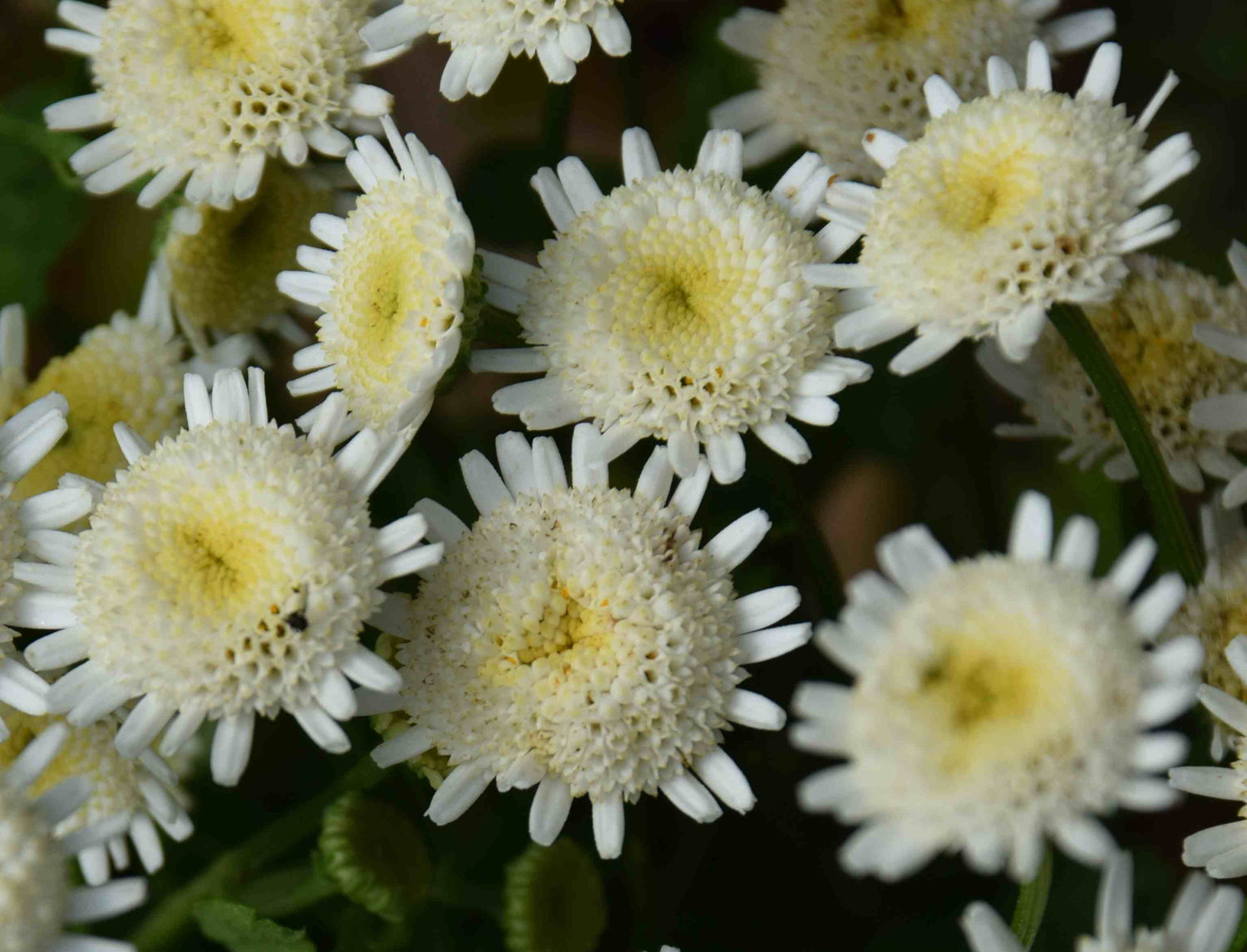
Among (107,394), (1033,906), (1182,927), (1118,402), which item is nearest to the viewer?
(1182,927)

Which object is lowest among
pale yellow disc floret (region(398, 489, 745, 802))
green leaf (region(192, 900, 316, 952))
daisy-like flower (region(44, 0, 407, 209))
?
green leaf (region(192, 900, 316, 952))

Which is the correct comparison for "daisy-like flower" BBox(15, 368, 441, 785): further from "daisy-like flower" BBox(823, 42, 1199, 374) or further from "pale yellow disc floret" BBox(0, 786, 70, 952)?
"daisy-like flower" BBox(823, 42, 1199, 374)

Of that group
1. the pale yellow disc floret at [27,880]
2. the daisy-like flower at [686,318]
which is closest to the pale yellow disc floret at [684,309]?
the daisy-like flower at [686,318]

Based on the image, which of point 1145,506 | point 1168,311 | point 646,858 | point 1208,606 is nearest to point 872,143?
point 1168,311

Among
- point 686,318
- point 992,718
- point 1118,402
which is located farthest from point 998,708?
point 686,318

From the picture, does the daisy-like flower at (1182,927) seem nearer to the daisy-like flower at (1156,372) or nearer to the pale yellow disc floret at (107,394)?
the daisy-like flower at (1156,372)

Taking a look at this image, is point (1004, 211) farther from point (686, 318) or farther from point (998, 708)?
point (998, 708)

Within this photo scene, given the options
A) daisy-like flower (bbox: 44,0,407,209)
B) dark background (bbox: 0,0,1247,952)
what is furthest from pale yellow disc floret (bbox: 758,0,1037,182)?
daisy-like flower (bbox: 44,0,407,209)
